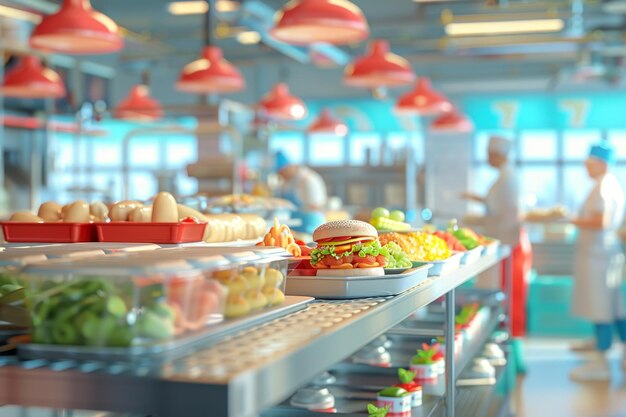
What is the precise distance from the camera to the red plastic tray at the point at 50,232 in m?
2.51

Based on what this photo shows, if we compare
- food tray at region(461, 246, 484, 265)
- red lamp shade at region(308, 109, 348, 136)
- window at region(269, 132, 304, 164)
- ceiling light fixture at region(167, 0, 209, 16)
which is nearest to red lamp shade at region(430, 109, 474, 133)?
red lamp shade at region(308, 109, 348, 136)

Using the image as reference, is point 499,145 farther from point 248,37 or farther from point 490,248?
point 248,37

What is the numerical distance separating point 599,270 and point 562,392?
45.7 inches

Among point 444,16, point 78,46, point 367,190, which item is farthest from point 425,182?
point 78,46

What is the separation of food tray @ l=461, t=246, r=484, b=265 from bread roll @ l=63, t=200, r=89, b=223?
1460mm

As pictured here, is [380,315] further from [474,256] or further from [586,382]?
[586,382]

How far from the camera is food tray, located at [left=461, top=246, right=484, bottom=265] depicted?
338 centimetres

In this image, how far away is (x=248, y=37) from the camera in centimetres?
1302

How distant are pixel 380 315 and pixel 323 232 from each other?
437mm

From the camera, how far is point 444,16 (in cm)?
1027

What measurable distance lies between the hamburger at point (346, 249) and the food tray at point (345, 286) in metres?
0.06

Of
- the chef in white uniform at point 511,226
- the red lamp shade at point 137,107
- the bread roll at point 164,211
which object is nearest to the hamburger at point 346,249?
the bread roll at point 164,211

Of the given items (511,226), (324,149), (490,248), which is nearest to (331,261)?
(490,248)

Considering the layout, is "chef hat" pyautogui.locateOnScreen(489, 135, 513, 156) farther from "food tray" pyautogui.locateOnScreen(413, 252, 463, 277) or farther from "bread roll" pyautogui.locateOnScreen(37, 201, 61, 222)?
"bread roll" pyautogui.locateOnScreen(37, 201, 61, 222)
